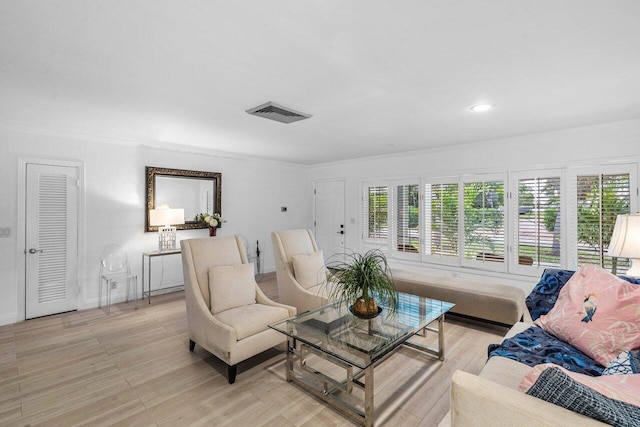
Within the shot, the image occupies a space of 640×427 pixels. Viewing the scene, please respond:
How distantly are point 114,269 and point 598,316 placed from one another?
5.22 metres

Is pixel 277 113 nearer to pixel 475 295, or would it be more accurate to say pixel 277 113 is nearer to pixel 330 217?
pixel 475 295

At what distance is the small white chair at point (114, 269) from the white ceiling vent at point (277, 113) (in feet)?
9.68

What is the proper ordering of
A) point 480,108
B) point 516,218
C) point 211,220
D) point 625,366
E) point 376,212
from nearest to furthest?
point 625,366
point 480,108
point 516,218
point 211,220
point 376,212

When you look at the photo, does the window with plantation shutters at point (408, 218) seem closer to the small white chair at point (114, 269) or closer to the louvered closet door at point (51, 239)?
the small white chair at point (114, 269)

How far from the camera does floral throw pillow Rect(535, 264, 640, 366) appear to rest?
1718 millimetres

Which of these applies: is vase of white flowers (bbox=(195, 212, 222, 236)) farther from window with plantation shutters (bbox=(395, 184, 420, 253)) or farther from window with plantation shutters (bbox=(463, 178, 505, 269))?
window with plantation shutters (bbox=(463, 178, 505, 269))

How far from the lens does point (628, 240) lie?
2510 millimetres

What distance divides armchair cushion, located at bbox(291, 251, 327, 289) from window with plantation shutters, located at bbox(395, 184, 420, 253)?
88.2 inches

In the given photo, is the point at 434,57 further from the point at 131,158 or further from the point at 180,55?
the point at 131,158

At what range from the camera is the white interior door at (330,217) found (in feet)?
21.3

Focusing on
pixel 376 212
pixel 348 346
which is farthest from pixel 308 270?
pixel 376 212

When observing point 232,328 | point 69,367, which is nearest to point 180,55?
point 232,328

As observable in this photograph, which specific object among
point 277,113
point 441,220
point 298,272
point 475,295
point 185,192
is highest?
point 277,113

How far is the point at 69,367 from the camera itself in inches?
104
